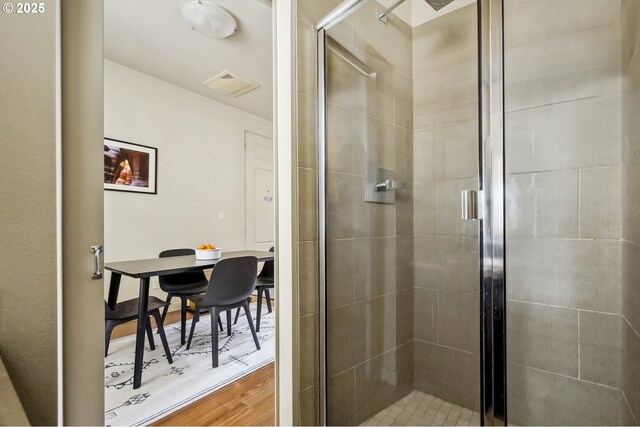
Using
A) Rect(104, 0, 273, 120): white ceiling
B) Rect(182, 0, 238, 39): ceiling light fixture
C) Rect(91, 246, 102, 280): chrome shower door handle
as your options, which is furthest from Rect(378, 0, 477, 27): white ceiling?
Rect(91, 246, 102, 280): chrome shower door handle

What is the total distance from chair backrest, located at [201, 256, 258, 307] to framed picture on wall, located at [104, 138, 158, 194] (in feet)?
5.33

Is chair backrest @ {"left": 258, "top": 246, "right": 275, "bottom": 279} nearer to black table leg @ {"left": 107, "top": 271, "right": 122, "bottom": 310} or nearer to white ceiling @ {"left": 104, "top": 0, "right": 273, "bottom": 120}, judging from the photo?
black table leg @ {"left": 107, "top": 271, "right": 122, "bottom": 310}

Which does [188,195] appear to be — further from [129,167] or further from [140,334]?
[140,334]

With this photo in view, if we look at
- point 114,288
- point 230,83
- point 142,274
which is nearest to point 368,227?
point 142,274

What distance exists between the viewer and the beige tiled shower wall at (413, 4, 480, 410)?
1.32 m

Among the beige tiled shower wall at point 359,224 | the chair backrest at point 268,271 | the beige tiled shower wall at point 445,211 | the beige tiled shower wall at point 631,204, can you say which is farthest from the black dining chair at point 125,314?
the beige tiled shower wall at point 631,204

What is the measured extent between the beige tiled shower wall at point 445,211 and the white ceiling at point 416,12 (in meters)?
0.04

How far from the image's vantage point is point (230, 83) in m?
3.31

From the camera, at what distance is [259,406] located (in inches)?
66.4

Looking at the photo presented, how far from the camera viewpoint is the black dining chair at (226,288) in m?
2.14

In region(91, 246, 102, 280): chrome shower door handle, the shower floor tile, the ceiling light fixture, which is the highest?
the ceiling light fixture

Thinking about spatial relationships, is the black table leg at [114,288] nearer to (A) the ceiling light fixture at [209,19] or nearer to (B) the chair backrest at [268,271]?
(B) the chair backrest at [268,271]

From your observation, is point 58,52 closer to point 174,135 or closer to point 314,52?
point 314,52

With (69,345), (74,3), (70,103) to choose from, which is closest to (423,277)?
(69,345)
